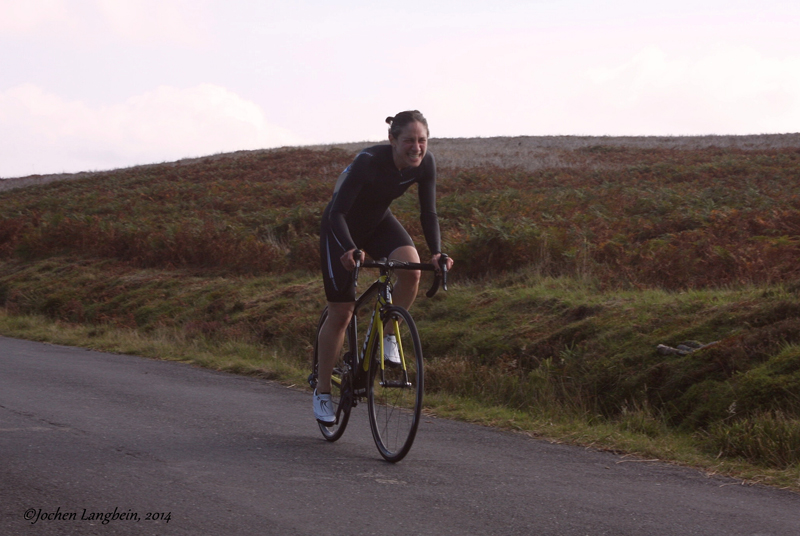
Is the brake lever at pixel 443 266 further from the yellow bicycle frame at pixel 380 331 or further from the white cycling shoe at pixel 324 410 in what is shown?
the white cycling shoe at pixel 324 410

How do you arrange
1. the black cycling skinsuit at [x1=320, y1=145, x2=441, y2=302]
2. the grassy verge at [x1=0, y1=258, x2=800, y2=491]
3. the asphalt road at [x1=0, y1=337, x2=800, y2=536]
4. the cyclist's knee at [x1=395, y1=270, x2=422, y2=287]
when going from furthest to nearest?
the grassy verge at [x1=0, y1=258, x2=800, y2=491], the cyclist's knee at [x1=395, y1=270, x2=422, y2=287], the black cycling skinsuit at [x1=320, y1=145, x2=441, y2=302], the asphalt road at [x1=0, y1=337, x2=800, y2=536]

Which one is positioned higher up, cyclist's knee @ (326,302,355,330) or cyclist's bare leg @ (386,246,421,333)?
cyclist's bare leg @ (386,246,421,333)

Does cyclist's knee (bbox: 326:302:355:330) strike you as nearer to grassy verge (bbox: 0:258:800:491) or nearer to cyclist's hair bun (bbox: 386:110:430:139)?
cyclist's hair bun (bbox: 386:110:430:139)

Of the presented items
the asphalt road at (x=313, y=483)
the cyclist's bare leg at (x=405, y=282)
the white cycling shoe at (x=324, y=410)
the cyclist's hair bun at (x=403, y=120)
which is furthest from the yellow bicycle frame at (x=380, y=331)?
the cyclist's hair bun at (x=403, y=120)

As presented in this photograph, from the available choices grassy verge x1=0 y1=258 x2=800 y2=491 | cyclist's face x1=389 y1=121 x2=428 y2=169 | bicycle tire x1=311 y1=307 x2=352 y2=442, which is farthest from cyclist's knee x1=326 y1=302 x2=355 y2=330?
grassy verge x1=0 y1=258 x2=800 y2=491

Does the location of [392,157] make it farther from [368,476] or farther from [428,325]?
[428,325]

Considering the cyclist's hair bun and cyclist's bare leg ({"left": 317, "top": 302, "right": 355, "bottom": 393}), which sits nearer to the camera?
the cyclist's hair bun

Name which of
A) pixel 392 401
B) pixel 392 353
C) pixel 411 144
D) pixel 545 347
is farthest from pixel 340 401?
pixel 545 347

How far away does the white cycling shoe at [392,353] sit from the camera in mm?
5109

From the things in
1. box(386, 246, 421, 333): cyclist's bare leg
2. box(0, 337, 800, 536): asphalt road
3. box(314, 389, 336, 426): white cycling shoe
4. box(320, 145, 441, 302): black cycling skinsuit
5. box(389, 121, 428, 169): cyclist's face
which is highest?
box(389, 121, 428, 169): cyclist's face

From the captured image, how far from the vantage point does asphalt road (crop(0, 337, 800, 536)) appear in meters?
3.75

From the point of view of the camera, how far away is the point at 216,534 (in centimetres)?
356

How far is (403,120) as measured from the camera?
16.9 ft

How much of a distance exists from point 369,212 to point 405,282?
55 centimetres
